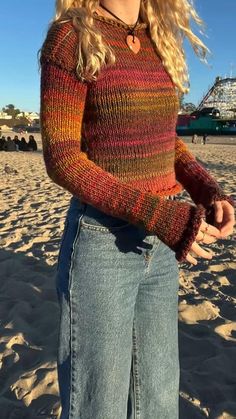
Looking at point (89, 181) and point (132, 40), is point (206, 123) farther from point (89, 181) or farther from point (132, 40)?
point (89, 181)

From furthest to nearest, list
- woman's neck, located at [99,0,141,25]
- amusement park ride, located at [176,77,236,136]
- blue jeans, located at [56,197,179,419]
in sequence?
amusement park ride, located at [176,77,236,136] → woman's neck, located at [99,0,141,25] → blue jeans, located at [56,197,179,419]

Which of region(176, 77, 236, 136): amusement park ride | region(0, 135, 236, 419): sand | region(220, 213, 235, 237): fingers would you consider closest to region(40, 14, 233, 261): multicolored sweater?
region(220, 213, 235, 237): fingers

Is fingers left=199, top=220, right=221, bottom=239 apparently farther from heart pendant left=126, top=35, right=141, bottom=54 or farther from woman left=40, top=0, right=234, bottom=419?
heart pendant left=126, top=35, right=141, bottom=54

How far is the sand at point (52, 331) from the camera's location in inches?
102

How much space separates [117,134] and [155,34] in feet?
1.50

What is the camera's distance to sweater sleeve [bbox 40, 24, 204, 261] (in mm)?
1246

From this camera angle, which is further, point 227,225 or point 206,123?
point 206,123

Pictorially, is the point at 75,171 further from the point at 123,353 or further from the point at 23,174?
the point at 23,174

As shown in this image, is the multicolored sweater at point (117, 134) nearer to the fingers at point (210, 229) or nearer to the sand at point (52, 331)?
the fingers at point (210, 229)

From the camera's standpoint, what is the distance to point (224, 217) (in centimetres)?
140

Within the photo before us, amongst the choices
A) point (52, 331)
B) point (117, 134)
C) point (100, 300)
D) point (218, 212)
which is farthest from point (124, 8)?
point (52, 331)

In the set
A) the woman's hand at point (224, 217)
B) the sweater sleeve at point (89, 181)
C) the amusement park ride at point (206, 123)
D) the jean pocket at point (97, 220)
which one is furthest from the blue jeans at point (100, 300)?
the amusement park ride at point (206, 123)

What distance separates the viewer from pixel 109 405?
1.40 m

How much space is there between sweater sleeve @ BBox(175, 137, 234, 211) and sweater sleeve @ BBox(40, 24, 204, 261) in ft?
0.94
